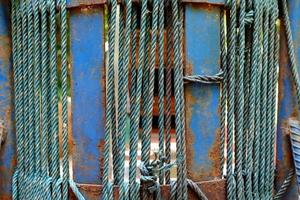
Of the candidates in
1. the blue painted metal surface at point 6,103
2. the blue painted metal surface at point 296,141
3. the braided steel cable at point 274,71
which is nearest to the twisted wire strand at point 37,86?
the blue painted metal surface at point 6,103

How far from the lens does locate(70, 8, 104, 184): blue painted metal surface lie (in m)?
1.83

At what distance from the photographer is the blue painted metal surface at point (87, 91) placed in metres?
1.83

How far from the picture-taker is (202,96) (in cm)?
187

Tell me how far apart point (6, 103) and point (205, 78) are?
2.85 ft

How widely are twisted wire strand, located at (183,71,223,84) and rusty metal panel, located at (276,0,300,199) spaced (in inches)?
14.7

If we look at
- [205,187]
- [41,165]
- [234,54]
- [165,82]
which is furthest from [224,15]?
[41,165]

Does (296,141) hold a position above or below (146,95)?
below

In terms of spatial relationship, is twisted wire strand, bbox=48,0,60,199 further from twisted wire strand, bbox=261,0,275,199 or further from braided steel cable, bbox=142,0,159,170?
twisted wire strand, bbox=261,0,275,199

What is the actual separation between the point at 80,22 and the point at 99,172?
0.61 metres

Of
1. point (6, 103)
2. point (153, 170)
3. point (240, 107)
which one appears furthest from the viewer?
point (6, 103)

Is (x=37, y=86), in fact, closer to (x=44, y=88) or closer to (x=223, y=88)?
(x=44, y=88)

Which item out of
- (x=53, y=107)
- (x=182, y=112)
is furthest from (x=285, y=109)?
(x=53, y=107)

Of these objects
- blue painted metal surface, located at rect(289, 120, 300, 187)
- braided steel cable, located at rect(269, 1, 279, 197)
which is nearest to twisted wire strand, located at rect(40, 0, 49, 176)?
braided steel cable, located at rect(269, 1, 279, 197)

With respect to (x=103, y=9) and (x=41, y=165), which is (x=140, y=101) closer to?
(x=103, y=9)
